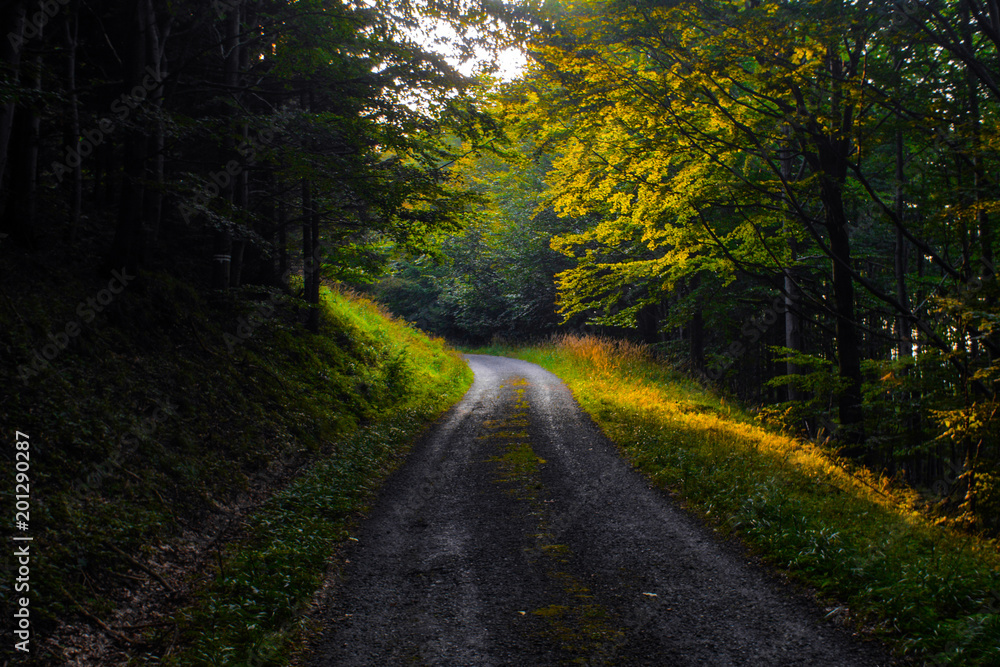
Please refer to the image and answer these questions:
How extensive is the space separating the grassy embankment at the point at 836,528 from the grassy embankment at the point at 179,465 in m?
4.18

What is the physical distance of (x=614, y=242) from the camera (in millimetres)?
13695

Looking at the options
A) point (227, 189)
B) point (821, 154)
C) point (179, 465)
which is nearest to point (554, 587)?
point (179, 465)

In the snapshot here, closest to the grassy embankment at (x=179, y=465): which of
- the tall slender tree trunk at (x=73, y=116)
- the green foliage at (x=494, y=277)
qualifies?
the tall slender tree trunk at (x=73, y=116)

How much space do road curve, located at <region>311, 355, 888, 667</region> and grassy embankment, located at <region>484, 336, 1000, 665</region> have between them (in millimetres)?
333

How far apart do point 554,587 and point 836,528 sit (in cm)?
288

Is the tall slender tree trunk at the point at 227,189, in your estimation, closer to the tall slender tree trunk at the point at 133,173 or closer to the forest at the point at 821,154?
the tall slender tree trunk at the point at 133,173

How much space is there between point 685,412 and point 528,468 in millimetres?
4852

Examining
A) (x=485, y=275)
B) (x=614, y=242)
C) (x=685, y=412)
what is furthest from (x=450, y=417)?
(x=485, y=275)

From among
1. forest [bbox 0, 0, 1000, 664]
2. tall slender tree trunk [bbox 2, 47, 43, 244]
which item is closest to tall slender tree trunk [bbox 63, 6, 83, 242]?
forest [bbox 0, 0, 1000, 664]

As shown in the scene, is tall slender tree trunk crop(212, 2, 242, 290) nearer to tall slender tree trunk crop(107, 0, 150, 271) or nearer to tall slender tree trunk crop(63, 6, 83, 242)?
tall slender tree trunk crop(107, 0, 150, 271)

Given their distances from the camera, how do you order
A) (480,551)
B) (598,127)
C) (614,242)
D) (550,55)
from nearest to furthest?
(480,551) → (550,55) → (598,127) → (614,242)

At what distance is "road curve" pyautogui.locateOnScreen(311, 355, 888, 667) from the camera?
3587mm

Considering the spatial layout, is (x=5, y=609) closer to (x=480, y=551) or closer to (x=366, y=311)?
(x=480, y=551)

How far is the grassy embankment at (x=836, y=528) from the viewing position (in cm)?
360
